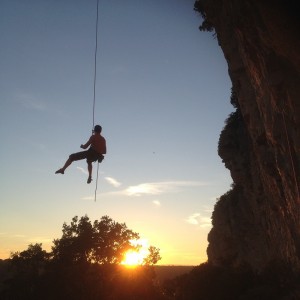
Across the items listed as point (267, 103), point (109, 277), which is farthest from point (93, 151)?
point (109, 277)

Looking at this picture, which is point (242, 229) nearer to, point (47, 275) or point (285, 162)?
point (285, 162)

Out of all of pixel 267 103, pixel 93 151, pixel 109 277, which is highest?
pixel 267 103

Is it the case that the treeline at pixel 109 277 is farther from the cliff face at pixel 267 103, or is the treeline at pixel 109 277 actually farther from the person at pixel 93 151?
the person at pixel 93 151

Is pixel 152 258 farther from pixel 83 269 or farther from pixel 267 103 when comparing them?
pixel 267 103

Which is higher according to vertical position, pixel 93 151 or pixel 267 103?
pixel 267 103

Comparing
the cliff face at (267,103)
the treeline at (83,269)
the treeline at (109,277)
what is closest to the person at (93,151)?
the cliff face at (267,103)

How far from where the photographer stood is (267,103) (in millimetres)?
12344

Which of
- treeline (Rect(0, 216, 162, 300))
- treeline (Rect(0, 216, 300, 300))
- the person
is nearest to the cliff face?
treeline (Rect(0, 216, 300, 300))

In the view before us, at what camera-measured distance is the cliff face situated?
875 cm

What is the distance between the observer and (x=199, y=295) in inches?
1161

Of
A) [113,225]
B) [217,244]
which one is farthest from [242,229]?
[113,225]

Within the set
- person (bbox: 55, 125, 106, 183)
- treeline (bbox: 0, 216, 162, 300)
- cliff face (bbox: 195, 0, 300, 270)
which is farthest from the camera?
treeline (bbox: 0, 216, 162, 300)

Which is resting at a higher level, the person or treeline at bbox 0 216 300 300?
the person

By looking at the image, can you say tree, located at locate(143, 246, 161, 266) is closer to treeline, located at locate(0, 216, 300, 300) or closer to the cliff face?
treeline, located at locate(0, 216, 300, 300)
